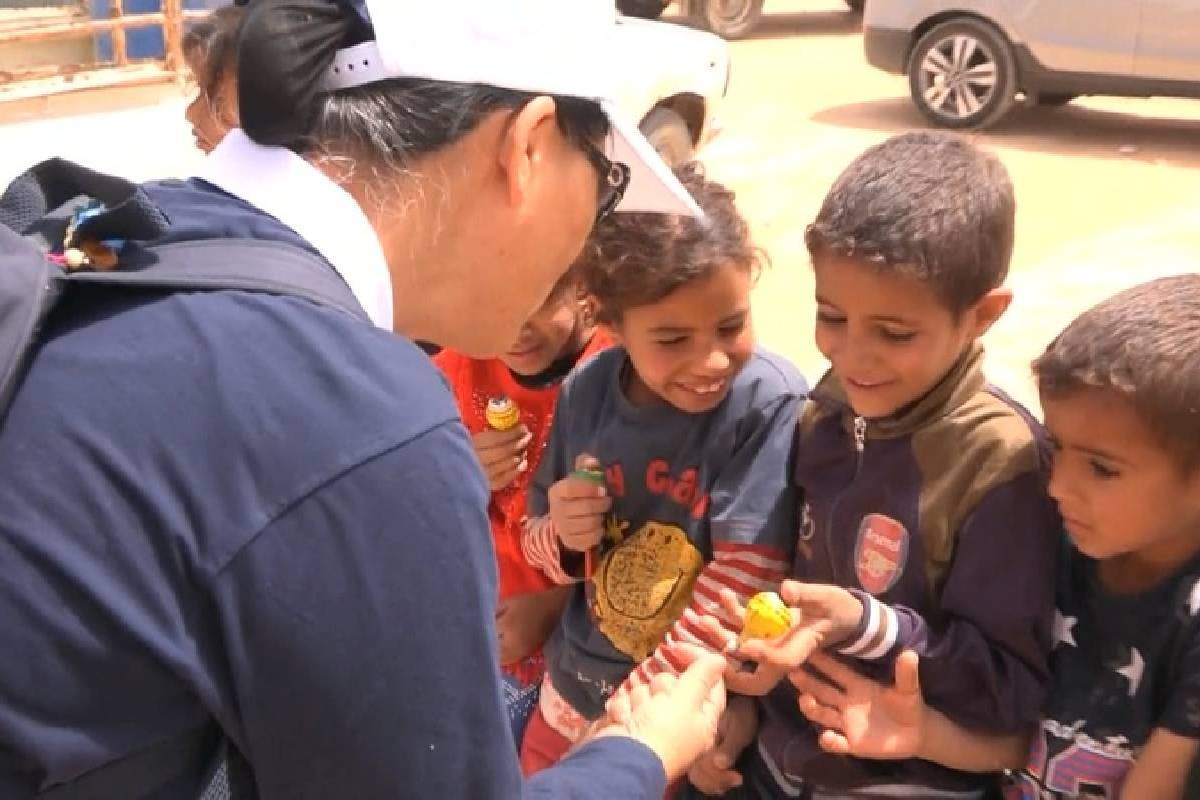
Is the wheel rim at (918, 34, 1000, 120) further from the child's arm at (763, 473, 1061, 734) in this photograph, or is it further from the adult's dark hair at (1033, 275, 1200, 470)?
the child's arm at (763, 473, 1061, 734)

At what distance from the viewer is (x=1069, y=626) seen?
80.7 inches

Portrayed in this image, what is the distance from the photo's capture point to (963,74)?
11.4 meters

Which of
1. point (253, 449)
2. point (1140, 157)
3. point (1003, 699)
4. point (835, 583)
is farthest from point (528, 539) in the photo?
point (1140, 157)

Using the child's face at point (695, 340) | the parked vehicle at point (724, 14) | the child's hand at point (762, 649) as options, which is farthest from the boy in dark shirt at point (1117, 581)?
the parked vehicle at point (724, 14)

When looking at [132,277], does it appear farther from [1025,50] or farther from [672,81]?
[1025,50]

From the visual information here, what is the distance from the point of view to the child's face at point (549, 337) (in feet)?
8.96

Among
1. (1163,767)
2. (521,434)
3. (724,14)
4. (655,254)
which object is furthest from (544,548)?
(724,14)

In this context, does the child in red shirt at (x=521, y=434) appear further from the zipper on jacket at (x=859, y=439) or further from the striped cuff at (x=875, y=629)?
the striped cuff at (x=875, y=629)

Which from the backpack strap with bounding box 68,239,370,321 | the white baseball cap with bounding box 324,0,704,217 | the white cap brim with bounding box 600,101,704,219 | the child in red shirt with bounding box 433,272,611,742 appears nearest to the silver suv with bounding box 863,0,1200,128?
the child in red shirt with bounding box 433,272,611,742

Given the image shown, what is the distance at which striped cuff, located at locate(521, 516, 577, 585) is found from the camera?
8.47ft

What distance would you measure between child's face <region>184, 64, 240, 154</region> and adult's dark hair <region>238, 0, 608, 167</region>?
97cm

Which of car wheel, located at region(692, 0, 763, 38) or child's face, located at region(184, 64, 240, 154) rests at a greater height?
child's face, located at region(184, 64, 240, 154)

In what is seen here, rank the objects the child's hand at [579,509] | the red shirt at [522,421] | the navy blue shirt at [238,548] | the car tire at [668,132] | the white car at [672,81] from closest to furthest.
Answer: the navy blue shirt at [238,548]
the child's hand at [579,509]
the red shirt at [522,421]
the white car at [672,81]
the car tire at [668,132]

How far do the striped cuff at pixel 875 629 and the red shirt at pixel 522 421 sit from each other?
876 mm
